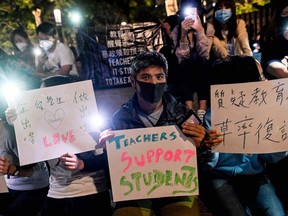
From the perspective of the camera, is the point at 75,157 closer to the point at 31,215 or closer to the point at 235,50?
the point at 31,215

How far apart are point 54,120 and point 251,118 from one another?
56.5 inches

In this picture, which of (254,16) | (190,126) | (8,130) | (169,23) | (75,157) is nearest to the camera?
(190,126)

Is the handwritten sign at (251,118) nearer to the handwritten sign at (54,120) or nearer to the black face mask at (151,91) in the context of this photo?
the black face mask at (151,91)

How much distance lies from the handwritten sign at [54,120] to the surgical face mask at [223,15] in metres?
2.54

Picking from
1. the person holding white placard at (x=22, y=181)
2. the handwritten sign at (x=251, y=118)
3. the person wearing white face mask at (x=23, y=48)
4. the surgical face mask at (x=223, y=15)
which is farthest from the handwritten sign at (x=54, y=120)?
the person wearing white face mask at (x=23, y=48)

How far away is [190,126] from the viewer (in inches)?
93.3

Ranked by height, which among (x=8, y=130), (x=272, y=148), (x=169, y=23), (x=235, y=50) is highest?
(x=169, y=23)

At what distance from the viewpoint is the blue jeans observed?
2.52 m

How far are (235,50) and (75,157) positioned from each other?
9.12 ft

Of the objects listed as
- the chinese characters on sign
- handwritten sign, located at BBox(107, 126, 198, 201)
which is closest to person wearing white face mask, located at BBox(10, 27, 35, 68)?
the chinese characters on sign

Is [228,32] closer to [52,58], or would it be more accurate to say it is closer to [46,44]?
[52,58]

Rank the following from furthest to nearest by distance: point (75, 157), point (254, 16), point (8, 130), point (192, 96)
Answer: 1. point (254, 16)
2. point (192, 96)
3. point (8, 130)
4. point (75, 157)

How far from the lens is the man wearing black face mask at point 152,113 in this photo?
251cm

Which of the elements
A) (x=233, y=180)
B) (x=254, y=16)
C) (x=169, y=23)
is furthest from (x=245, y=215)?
(x=254, y=16)
